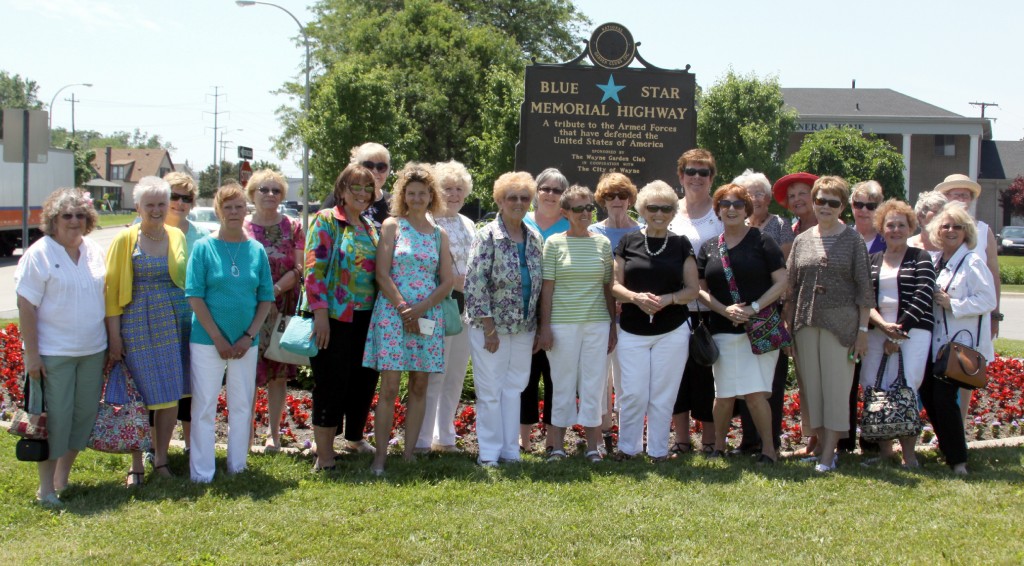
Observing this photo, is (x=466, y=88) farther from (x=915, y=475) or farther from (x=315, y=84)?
(x=915, y=475)

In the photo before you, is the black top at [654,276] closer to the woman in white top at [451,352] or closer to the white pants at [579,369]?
the white pants at [579,369]

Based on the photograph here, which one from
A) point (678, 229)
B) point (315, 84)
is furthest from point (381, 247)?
point (315, 84)

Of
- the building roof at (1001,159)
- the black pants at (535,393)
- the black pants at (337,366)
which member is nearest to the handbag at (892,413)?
the black pants at (535,393)

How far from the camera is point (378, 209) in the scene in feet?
19.4

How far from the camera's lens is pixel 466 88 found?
31500 millimetres

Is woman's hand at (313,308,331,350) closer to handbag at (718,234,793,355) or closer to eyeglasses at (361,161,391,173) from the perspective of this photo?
eyeglasses at (361,161,391,173)

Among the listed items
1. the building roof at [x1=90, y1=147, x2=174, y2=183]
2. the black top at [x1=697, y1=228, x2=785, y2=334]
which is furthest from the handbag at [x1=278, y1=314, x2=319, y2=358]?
the building roof at [x1=90, y1=147, x2=174, y2=183]

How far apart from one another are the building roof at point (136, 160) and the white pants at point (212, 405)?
326 feet

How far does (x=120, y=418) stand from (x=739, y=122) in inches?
1142

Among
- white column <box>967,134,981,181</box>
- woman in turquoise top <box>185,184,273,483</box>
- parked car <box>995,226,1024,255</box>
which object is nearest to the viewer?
woman in turquoise top <box>185,184,273,483</box>

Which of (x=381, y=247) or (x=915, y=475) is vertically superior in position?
(x=381, y=247)

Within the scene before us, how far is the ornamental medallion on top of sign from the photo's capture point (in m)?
10.0

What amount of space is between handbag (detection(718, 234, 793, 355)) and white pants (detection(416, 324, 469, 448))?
5.68ft

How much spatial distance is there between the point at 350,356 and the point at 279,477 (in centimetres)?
80
